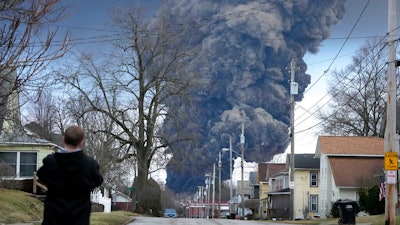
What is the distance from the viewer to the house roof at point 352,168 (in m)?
54.8

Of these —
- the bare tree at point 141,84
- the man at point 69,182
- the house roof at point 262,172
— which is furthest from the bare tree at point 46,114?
the man at point 69,182

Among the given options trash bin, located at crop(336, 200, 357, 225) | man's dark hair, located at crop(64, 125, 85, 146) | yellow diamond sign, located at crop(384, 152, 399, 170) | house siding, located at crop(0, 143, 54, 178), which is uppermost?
house siding, located at crop(0, 143, 54, 178)

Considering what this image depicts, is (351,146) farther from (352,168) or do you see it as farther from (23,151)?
(23,151)

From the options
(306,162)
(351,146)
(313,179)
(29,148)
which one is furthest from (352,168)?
(29,148)

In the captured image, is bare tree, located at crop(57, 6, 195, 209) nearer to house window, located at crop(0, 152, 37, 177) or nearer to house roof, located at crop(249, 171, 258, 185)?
house window, located at crop(0, 152, 37, 177)

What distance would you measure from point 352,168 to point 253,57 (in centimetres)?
4994

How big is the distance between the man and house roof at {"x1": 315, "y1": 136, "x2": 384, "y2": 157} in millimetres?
50193

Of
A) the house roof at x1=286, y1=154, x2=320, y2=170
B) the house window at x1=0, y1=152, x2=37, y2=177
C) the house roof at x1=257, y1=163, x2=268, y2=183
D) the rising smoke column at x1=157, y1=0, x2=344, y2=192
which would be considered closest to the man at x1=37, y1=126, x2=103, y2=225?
the house window at x1=0, y1=152, x2=37, y2=177

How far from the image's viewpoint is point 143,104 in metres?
51.9

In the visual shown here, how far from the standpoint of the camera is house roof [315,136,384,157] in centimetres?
5534

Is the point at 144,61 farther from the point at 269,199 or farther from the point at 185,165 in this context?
the point at 269,199

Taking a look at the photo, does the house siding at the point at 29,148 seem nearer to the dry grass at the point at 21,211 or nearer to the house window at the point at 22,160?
the house window at the point at 22,160

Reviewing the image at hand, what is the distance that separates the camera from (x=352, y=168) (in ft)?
184

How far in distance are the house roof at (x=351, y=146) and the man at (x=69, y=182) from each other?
1976 inches
